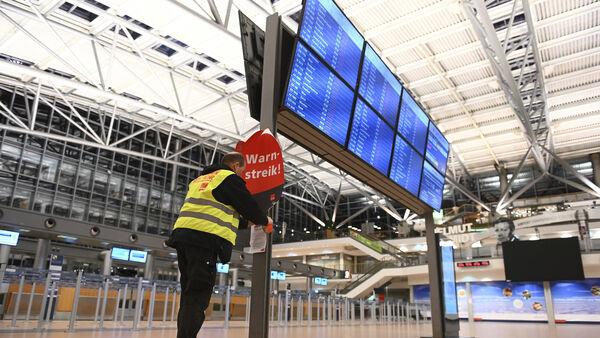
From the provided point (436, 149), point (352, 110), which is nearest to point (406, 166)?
point (436, 149)

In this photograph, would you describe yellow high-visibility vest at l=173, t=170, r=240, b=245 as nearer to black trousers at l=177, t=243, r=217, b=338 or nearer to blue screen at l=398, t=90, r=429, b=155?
black trousers at l=177, t=243, r=217, b=338

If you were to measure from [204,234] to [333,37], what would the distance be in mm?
3874

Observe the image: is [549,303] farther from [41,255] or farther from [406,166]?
[41,255]

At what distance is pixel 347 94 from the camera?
6.27 meters

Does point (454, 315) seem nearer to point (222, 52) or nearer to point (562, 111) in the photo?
point (222, 52)

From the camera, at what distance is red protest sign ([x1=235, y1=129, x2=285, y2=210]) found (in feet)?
13.3

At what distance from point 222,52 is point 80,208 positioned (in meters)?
14.3

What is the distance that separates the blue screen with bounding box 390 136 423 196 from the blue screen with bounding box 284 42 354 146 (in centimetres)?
205

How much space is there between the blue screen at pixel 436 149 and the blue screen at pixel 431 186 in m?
0.20

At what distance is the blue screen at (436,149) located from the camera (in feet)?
32.4

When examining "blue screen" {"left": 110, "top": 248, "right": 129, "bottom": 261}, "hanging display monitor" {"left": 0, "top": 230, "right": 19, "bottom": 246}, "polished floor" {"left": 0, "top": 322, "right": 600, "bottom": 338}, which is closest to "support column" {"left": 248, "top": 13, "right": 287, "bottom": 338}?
"polished floor" {"left": 0, "top": 322, "right": 600, "bottom": 338}

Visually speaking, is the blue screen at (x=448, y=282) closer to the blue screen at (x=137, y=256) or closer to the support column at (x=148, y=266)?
the blue screen at (x=137, y=256)

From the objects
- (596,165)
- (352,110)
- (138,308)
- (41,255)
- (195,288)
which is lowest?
(138,308)

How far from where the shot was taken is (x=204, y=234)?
2.98 meters
